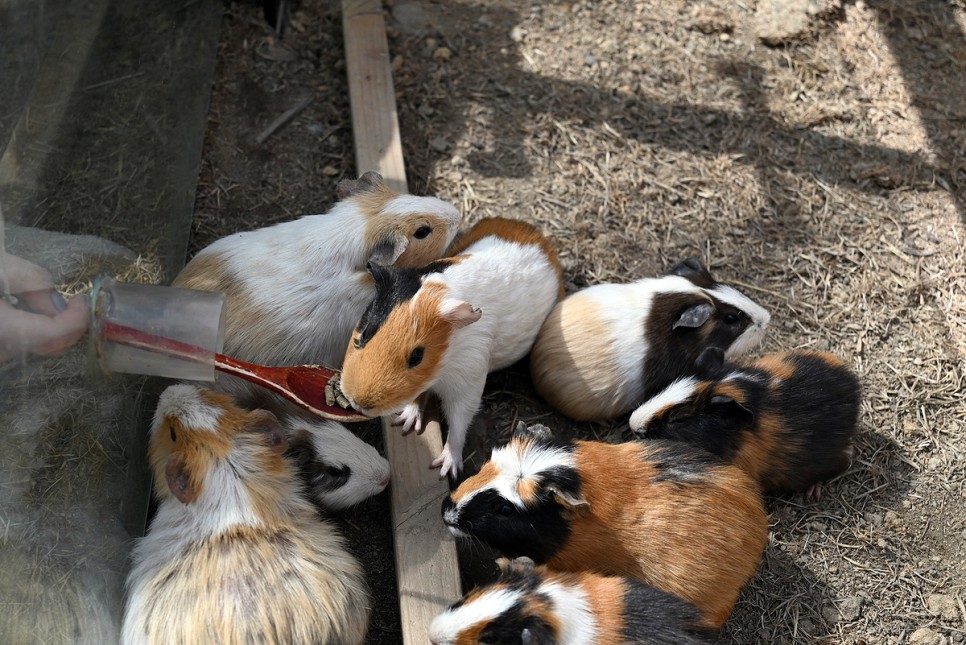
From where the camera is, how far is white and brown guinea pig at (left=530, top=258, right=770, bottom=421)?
3.99 meters

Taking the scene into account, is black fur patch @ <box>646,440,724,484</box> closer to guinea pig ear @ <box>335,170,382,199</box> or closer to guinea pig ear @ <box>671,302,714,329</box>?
guinea pig ear @ <box>671,302,714,329</box>

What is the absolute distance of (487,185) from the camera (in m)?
4.86

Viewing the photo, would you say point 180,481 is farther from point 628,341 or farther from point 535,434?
point 628,341

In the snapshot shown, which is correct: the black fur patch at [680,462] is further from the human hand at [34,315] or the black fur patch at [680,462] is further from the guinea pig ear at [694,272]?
the human hand at [34,315]

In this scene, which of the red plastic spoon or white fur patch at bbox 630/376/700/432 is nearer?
the red plastic spoon

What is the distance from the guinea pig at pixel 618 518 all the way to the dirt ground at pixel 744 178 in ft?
1.75

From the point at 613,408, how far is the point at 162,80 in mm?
2757

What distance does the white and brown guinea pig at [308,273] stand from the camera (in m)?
3.64

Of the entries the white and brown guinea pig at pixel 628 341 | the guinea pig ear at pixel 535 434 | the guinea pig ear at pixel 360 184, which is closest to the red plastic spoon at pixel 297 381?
the guinea pig ear at pixel 535 434

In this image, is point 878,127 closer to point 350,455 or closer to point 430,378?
point 430,378

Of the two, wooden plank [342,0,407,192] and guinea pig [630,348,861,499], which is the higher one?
wooden plank [342,0,407,192]

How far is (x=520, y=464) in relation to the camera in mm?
3275

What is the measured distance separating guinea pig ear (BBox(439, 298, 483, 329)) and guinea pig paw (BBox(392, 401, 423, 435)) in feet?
2.12

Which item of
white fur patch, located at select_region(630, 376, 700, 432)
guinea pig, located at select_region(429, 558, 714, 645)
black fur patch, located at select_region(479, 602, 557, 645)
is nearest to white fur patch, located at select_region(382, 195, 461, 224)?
white fur patch, located at select_region(630, 376, 700, 432)
